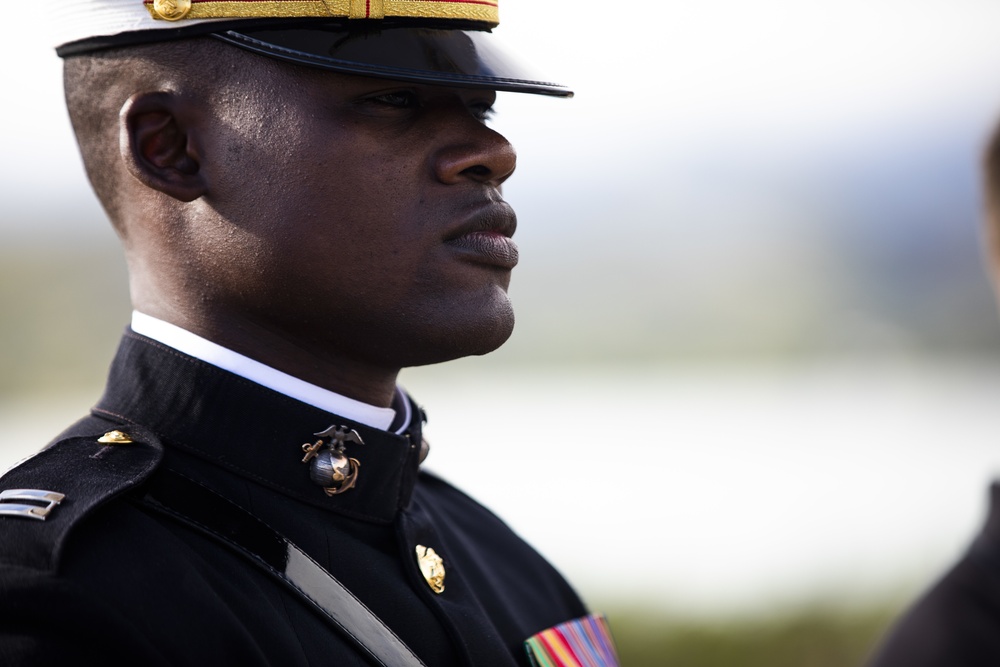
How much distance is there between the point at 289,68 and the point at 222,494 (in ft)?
Answer: 2.41

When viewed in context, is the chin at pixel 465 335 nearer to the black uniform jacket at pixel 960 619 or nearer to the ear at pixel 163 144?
the ear at pixel 163 144

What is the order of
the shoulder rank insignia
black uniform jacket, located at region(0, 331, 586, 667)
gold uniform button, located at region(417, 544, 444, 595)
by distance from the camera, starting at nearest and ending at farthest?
black uniform jacket, located at region(0, 331, 586, 667) < the shoulder rank insignia < gold uniform button, located at region(417, 544, 444, 595)

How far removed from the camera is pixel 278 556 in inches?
78.8

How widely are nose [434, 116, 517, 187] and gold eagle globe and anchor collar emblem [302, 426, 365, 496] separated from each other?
1.61 ft

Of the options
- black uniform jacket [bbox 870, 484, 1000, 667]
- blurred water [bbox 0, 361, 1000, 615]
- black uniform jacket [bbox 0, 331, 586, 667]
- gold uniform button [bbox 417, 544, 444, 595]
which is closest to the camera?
black uniform jacket [bbox 0, 331, 586, 667]

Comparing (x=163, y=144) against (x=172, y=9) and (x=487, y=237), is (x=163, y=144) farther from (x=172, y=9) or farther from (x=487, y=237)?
(x=487, y=237)

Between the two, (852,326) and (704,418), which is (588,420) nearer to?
(704,418)

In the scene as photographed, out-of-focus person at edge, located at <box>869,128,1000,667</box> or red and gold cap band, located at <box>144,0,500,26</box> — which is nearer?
red and gold cap band, located at <box>144,0,500,26</box>

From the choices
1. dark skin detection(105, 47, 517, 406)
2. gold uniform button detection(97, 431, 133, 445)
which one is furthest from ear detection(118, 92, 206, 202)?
gold uniform button detection(97, 431, 133, 445)

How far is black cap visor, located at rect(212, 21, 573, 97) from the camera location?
6.72 feet

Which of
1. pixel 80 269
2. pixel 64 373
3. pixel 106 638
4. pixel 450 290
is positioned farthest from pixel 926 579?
pixel 80 269

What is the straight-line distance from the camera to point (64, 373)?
10523 mm

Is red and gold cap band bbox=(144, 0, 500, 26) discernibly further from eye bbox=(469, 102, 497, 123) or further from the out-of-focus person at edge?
the out-of-focus person at edge

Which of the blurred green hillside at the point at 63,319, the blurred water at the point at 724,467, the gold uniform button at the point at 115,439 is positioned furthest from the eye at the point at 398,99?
the blurred green hillside at the point at 63,319
